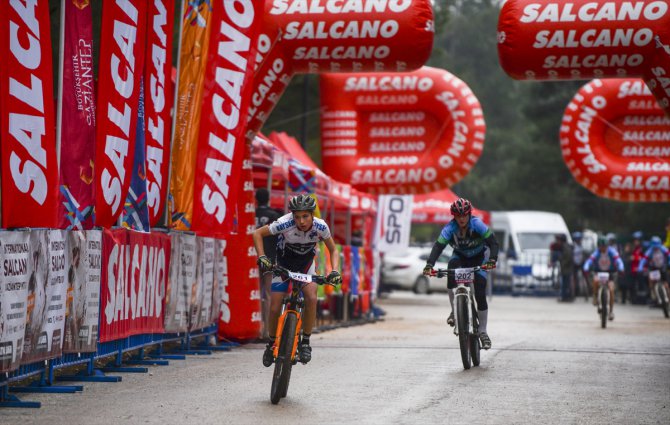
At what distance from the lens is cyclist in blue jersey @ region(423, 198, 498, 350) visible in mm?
13148

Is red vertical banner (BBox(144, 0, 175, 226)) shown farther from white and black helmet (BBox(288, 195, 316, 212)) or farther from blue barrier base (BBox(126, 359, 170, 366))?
white and black helmet (BBox(288, 195, 316, 212))

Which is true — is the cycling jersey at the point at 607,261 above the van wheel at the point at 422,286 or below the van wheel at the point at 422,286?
above

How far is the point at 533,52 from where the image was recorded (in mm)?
15445

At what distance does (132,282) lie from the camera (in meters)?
11.6

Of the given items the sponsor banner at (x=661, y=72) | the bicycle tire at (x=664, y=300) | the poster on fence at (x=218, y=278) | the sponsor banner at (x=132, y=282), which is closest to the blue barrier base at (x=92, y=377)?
the sponsor banner at (x=132, y=282)

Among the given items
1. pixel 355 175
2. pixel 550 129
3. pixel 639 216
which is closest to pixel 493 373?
pixel 355 175

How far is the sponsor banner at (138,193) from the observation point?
464 inches

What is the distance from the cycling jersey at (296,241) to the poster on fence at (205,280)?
3692mm

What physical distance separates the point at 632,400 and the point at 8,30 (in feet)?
18.9

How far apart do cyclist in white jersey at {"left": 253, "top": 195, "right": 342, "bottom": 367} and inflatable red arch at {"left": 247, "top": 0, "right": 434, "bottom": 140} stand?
228 inches

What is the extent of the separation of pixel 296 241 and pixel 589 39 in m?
6.36

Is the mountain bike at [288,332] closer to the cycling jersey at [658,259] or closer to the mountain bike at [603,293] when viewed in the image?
the mountain bike at [603,293]

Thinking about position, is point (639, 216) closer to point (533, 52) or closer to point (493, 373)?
point (533, 52)

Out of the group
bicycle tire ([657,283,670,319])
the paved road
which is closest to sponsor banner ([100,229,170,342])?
the paved road
